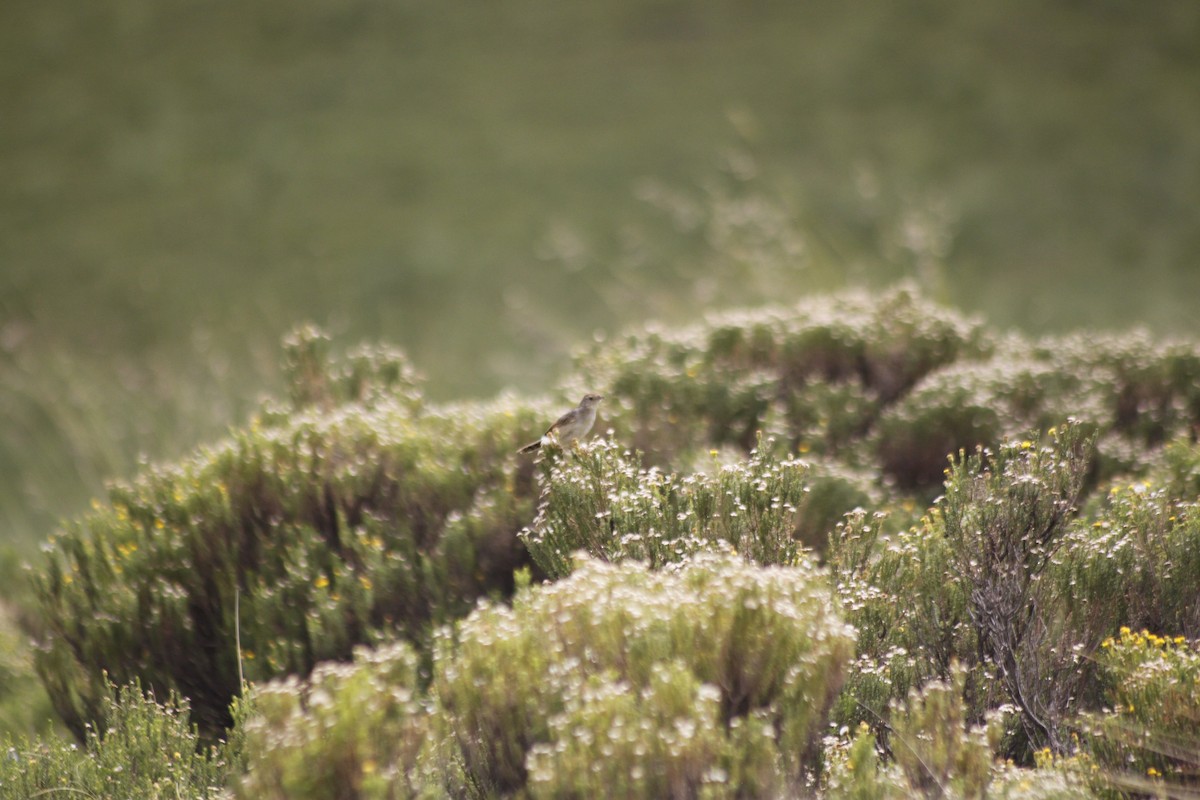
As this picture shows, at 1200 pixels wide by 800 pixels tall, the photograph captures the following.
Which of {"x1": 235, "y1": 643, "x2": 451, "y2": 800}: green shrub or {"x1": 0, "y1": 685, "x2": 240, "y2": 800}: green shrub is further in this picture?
{"x1": 0, "y1": 685, "x2": 240, "y2": 800}: green shrub

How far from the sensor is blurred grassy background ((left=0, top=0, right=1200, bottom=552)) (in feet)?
53.2

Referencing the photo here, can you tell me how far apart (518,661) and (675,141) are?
17.2m

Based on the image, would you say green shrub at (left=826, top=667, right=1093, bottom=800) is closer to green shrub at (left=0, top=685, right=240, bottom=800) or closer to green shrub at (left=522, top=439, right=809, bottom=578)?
green shrub at (left=522, top=439, right=809, bottom=578)

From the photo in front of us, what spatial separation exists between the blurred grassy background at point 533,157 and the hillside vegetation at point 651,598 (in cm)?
739

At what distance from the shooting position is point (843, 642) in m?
3.08

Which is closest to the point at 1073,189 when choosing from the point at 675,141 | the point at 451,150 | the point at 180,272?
the point at 675,141

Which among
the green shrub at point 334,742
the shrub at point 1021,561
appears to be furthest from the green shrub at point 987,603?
the green shrub at point 334,742

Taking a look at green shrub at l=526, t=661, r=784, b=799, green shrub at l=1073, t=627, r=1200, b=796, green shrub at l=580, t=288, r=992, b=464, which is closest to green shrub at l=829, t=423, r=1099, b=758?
green shrub at l=1073, t=627, r=1200, b=796

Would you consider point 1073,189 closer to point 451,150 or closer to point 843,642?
point 451,150

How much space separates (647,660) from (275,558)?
2562 millimetres

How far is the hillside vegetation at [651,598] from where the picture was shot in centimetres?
296

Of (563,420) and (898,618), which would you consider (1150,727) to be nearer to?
(898,618)

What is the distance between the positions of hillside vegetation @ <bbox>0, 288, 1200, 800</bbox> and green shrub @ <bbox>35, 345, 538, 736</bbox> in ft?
0.05

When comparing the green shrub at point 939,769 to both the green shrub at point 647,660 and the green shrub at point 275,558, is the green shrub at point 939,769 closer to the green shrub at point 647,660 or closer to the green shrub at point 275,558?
the green shrub at point 647,660
